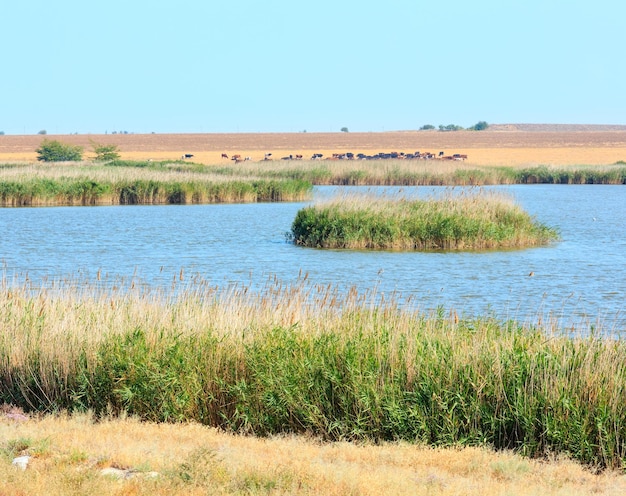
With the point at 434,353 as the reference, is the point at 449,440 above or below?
below

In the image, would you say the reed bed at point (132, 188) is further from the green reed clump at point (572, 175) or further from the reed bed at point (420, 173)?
the green reed clump at point (572, 175)

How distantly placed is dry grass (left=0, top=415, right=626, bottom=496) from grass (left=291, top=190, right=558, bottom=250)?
18.1 m

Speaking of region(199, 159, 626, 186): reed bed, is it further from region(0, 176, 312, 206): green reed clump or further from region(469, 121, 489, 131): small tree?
region(469, 121, 489, 131): small tree

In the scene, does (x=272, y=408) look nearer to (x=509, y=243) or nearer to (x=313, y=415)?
(x=313, y=415)

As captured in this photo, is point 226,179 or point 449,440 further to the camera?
point 226,179

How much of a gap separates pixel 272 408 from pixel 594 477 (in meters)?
3.07

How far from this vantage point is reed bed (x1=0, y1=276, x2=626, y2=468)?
8727 millimetres

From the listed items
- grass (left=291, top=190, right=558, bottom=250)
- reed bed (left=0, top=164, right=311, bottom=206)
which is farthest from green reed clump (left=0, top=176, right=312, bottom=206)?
grass (left=291, top=190, right=558, bottom=250)

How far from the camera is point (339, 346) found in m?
9.83

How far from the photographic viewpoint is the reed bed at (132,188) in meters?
41.8

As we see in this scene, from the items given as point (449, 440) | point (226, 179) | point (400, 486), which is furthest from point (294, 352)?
point (226, 179)

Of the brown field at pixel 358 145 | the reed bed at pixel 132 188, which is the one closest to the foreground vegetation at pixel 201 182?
the reed bed at pixel 132 188

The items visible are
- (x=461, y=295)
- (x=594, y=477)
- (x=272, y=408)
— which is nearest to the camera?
(x=594, y=477)

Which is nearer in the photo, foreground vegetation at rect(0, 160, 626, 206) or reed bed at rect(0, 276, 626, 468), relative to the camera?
reed bed at rect(0, 276, 626, 468)
